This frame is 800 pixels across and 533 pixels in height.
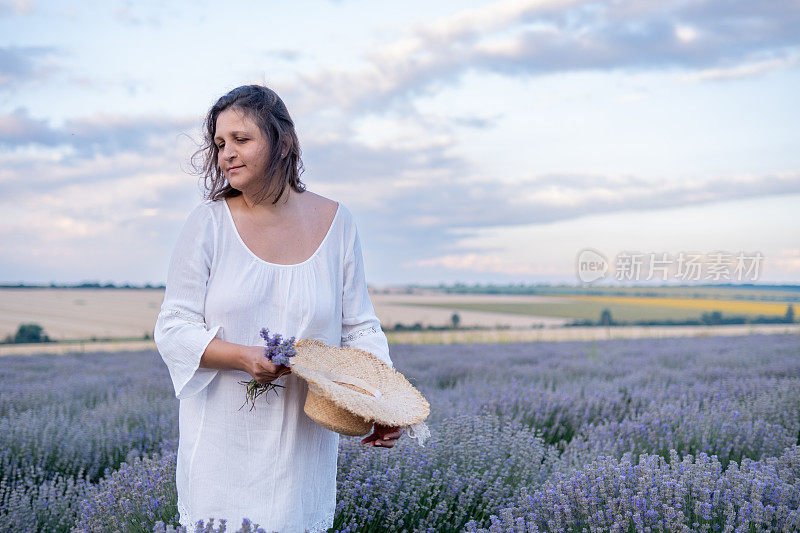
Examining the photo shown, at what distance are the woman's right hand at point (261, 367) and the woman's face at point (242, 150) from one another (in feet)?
1.58

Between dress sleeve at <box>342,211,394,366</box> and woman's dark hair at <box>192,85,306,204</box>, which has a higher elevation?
woman's dark hair at <box>192,85,306,204</box>

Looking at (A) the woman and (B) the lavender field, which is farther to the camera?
(B) the lavender field

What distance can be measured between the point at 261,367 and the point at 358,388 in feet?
0.95

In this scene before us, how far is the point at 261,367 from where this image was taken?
5.16 ft

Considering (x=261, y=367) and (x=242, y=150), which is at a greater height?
(x=242, y=150)

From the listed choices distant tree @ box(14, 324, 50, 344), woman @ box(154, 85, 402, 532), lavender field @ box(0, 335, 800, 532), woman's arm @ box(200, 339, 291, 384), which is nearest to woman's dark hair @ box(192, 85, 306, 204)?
woman @ box(154, 85, 402, 532)

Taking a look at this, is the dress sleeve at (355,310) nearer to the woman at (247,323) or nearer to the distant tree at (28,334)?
the woman at (247,323)

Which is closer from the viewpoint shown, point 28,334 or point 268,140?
point 268,140

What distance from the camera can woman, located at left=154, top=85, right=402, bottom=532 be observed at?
1.77 meters

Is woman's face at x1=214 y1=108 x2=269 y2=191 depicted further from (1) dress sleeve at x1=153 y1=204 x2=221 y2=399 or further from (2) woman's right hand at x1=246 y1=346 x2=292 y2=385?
(2) woman's right hand at x1=246 y1=346 x2=292 y2=385

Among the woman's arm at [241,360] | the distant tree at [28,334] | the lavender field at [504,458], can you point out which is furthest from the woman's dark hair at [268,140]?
the distant tree at [28,334]

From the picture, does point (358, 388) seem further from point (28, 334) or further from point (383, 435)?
point (28, 334)

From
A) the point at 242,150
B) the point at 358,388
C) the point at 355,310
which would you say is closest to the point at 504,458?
the point at 355,310

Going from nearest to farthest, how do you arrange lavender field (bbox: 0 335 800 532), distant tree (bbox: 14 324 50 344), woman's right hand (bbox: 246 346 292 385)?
woman's right hand (bbox: 246 346 292 385), lavender field (bbox: 0 335 800 532), distant tree (bbox: 14 324 50 344)
